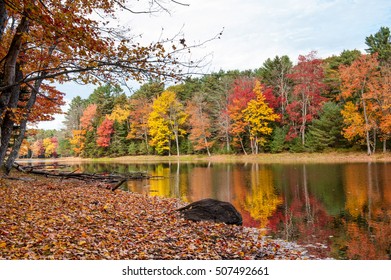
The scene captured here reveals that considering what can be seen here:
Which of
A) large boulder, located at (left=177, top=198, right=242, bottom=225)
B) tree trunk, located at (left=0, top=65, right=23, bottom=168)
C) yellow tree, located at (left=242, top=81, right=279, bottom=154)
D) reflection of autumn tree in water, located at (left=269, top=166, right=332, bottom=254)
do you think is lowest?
reflection of autumn tree in water, located at (left=269, top=166, right=332, bottom=254)

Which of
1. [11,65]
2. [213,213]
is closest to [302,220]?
[213,213]

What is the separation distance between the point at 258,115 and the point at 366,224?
33.3m

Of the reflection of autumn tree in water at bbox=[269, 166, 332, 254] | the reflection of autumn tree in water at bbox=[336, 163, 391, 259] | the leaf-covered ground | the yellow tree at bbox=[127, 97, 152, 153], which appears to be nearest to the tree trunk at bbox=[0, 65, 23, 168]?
the leaf-covered ground

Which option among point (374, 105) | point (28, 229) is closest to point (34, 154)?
point (374, 105)

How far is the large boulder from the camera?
9.88 m

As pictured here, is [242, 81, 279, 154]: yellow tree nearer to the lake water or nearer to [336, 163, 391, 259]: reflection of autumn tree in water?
the lake water

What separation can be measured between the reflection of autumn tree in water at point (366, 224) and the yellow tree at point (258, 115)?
84.6 feet

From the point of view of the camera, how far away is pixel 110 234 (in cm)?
720

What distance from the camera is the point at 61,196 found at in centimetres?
1114

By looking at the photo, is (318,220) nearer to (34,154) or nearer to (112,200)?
(112,200)

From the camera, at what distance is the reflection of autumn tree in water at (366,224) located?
7.31 meters

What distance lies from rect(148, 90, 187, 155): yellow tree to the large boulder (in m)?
38.5

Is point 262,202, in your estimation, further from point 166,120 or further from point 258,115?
point 166,120

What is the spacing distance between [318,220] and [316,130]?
30428mm
